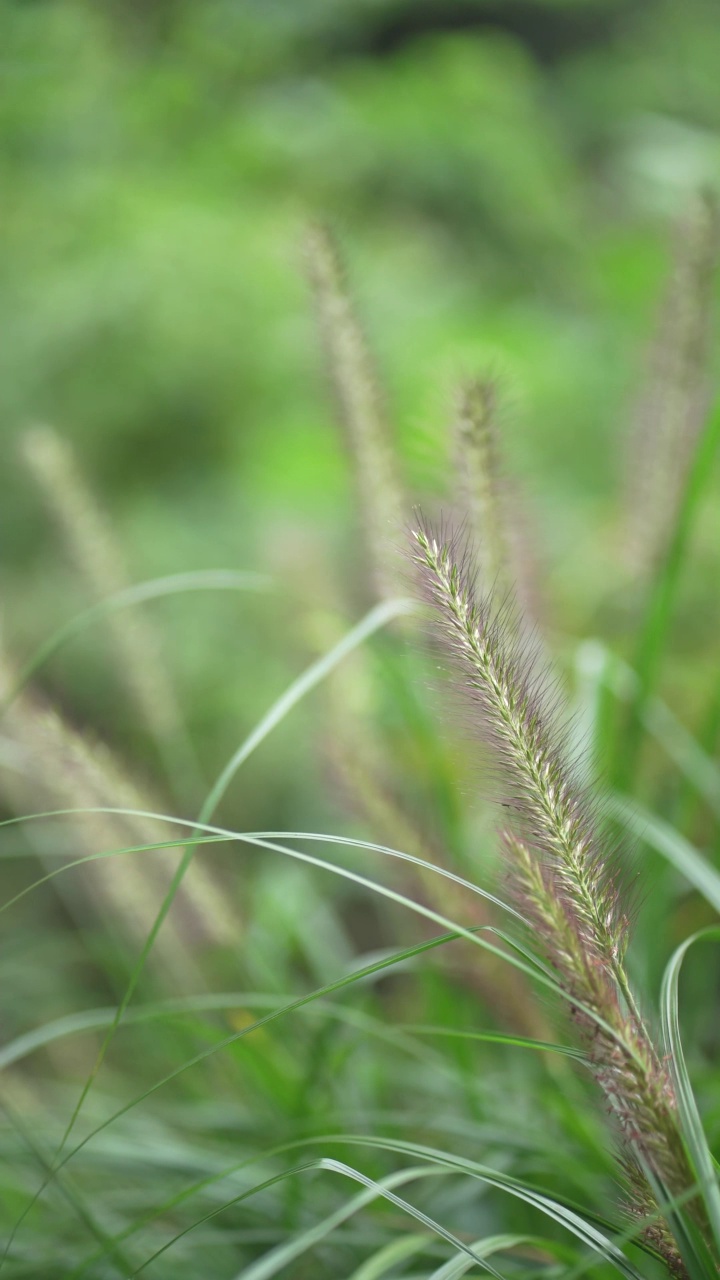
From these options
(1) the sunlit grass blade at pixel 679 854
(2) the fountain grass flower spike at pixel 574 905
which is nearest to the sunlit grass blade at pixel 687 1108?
(2) the fountain grass flower spike at pixel 574 905

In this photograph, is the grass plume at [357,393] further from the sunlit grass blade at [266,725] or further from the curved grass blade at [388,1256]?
the curved grass blade at [388,1256]

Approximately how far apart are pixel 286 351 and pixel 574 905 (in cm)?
241

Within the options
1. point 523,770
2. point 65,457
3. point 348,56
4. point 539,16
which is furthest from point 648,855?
Answer: point 539,16

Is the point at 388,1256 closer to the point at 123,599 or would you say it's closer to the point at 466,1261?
the point at 466,1261

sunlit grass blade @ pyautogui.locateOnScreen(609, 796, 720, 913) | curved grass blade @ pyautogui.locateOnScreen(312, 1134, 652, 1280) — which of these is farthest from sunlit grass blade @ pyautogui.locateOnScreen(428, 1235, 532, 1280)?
sunlit grass blade @ pyautogui.locateOnScreen(609, 796, 720, 913)

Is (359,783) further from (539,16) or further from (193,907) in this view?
(539,16)

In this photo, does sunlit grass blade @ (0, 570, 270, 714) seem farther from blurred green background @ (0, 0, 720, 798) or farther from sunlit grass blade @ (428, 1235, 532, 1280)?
sunlit grass blade @ (428, 1235, 532, 1280)

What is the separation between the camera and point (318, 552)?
1.60 meters

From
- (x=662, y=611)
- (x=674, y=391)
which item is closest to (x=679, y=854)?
(x=662, y=611)

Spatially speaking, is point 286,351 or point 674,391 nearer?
point 674,391

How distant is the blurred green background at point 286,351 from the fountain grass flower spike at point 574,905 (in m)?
0.12

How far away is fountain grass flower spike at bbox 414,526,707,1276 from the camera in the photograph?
44 cm

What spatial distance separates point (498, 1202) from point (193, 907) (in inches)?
16.0

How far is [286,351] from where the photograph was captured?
2.66m
